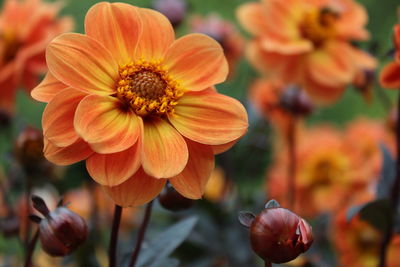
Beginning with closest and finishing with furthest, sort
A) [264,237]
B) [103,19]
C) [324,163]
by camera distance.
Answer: [264,237]
[103,19]
[324,163]

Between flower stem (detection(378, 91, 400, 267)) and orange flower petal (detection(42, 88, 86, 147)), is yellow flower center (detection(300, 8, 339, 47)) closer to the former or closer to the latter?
flower stem (detection(378, 91, 400, 267))

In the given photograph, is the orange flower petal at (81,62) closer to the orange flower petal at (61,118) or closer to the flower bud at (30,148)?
the orange flower petal at (61,118)

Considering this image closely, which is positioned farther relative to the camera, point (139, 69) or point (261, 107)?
point (261, 107)

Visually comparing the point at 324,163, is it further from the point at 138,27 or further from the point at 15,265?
the point at 138,27

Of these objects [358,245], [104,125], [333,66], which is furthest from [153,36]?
[358,245]

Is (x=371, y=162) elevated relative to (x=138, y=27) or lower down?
lower down

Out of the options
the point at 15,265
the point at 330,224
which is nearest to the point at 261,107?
the point at 330,224

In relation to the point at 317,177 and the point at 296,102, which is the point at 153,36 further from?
the point at 317,177

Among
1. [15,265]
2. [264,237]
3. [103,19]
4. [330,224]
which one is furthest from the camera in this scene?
[330,224]
